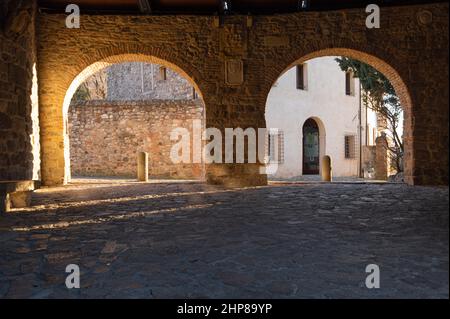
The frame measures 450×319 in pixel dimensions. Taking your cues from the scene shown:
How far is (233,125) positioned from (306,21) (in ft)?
9.94

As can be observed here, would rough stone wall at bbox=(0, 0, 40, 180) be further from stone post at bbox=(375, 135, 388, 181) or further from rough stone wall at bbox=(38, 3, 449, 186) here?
stone post at bbox=(375, 135, 388, 181)

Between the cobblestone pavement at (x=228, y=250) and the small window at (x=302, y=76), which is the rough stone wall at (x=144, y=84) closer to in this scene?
the small window at (x=302, y=76)

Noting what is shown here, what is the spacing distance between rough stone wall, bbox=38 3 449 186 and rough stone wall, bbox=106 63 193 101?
9.17 metres

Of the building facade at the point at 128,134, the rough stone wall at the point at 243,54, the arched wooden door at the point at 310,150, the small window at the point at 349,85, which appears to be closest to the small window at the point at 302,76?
the arched wooden door at the point at 310,150

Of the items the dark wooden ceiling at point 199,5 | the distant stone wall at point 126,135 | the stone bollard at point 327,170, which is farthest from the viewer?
the distant stone wall at point 126,135

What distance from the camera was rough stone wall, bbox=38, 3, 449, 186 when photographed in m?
8.67

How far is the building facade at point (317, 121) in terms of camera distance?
56.2ft

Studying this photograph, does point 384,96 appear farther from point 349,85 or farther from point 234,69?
point 234,69

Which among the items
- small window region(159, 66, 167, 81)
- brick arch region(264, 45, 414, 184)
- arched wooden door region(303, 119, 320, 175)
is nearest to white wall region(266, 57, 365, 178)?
arched wooden door region(303, 119, 320, 175)

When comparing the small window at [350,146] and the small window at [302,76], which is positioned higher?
the small window at [302,76]

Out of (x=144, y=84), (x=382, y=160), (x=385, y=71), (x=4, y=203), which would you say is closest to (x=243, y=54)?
(x=385, y=71)

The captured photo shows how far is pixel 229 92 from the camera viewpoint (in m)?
8.91

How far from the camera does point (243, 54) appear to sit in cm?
886

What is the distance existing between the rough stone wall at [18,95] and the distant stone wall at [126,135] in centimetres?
688
